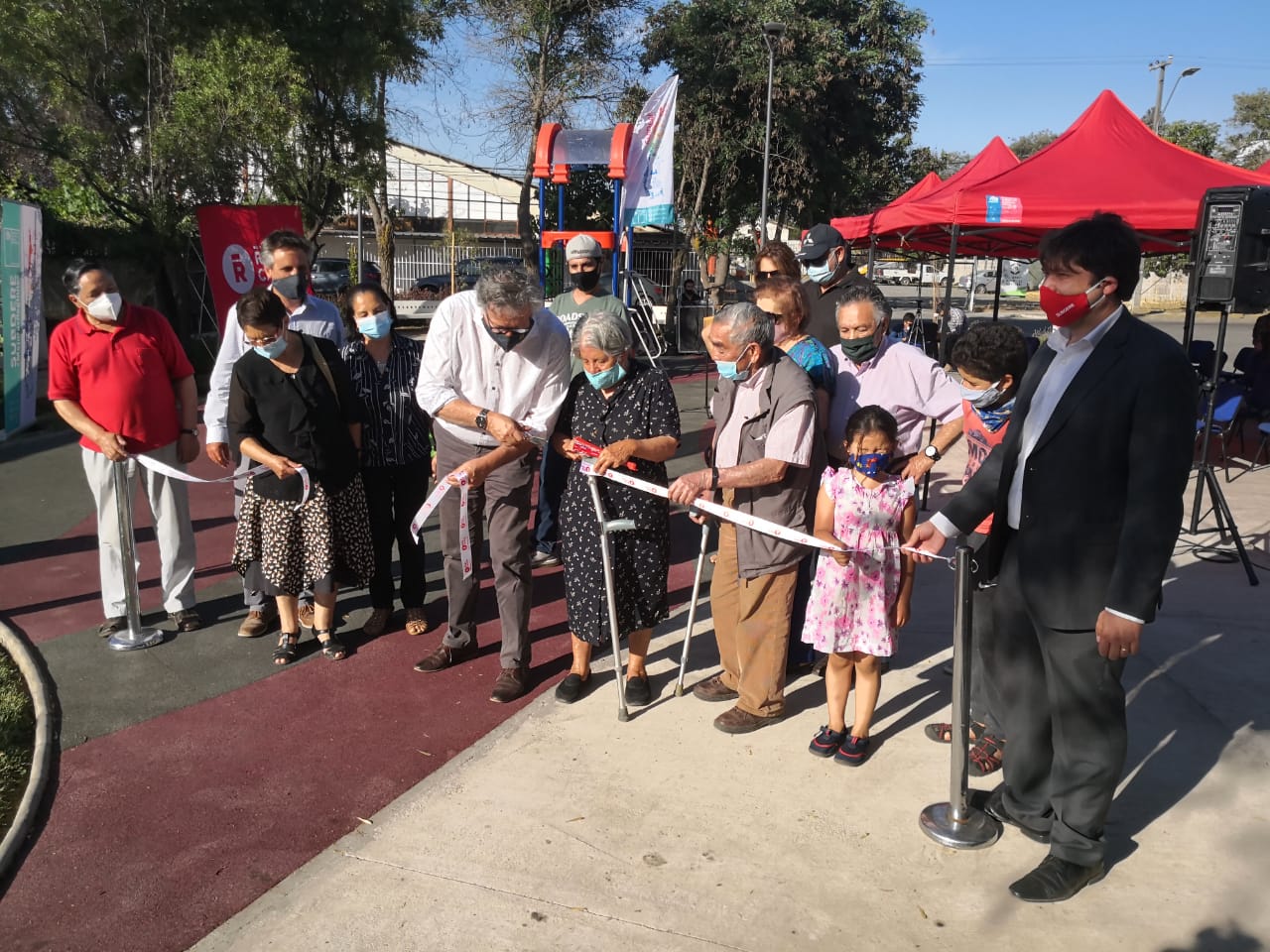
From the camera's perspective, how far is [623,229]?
1046 cm

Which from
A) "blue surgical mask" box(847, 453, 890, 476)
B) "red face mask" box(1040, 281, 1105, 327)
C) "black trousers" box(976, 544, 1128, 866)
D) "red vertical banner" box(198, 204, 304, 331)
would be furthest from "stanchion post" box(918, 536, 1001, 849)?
"red vertical banner" box(198, 204, 304, 331)

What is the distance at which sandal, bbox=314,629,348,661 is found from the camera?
15.3 ft

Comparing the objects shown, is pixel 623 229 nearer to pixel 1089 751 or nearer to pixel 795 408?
pixel 795 408

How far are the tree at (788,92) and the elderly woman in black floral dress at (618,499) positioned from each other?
66.4ft

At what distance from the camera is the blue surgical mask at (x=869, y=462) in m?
3.49

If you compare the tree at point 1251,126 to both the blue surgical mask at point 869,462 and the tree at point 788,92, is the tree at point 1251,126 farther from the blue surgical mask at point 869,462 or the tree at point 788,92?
the blue surgical mask at point 869,462

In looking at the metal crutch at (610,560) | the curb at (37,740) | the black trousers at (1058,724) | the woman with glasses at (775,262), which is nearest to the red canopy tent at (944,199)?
the woman with glasses at (775,262)

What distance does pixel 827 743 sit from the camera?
3684 millimetres

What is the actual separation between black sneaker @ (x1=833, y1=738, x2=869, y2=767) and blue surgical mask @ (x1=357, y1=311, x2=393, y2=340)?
9.72 feet

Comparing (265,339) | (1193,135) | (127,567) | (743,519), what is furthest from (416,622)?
(1193,135)

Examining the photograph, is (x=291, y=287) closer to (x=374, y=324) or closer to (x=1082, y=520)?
(x=374, y=324)

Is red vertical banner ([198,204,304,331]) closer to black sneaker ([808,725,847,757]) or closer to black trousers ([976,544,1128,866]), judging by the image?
black sneaker ([808,725,847,757])

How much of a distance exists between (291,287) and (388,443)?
0.98 meters

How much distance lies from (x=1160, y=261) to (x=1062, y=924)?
38139 mm
